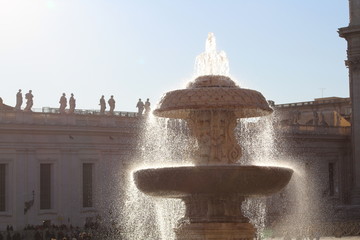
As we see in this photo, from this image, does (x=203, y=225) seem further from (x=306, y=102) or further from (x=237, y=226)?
(x=306, y=102)

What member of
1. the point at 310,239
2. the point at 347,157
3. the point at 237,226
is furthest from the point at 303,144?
the point at 237,226

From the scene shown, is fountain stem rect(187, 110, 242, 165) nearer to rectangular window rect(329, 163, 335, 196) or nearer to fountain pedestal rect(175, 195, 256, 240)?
fountain pedestal rect(175, 195, 256, 240)

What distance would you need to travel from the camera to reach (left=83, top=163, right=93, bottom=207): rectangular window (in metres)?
51.5

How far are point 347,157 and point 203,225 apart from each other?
50589 mm

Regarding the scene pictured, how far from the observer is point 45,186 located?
1971 inches

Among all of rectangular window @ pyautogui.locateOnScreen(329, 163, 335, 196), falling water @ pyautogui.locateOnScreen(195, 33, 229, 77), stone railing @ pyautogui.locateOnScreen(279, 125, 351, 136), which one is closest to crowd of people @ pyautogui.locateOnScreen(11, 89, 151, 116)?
stone railing @ pyautogui.locateOnScreen(279, 125, 351, 136)

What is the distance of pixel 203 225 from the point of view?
18.4 metres

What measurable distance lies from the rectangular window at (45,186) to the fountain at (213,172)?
30989 millimetres

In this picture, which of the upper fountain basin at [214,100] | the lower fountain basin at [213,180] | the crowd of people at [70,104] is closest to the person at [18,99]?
the crowd of people at [70,104]

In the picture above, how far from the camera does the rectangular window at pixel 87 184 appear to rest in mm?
51500

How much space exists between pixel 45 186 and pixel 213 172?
33384mm

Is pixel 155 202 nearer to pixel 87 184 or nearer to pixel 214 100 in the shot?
pixel 214 100

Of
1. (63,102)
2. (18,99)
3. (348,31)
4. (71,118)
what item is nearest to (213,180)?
(18,99)

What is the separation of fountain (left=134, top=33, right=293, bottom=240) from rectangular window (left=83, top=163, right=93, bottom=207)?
106 ft
